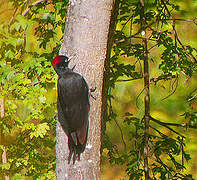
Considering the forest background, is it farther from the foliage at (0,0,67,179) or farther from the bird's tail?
the bird's tail

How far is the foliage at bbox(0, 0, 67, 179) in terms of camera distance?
1752 millimetres

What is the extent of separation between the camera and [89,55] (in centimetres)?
141

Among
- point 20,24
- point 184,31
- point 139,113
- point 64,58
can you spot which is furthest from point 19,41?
point 184,31

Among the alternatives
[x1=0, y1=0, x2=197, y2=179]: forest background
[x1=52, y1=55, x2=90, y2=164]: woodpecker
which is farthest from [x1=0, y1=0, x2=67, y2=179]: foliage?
[x1=52, y1=55, x2=90, y2=164]: woodpecker

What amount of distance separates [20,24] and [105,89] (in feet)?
2.20

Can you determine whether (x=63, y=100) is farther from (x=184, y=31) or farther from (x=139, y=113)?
(x=184, y=31)

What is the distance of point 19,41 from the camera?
1.87 meters

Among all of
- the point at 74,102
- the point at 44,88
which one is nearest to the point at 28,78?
the point at 44,88

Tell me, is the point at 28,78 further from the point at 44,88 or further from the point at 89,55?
the point at 89,55

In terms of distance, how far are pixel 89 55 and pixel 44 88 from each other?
0.50 metres

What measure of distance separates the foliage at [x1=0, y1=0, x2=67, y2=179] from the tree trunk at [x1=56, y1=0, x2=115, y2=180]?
15.7 inches

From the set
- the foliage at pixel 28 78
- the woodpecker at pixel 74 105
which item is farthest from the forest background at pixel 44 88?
the woodpecker at pixel 74 105

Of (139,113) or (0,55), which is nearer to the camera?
→ (0,55)

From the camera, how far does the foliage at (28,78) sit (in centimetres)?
175
